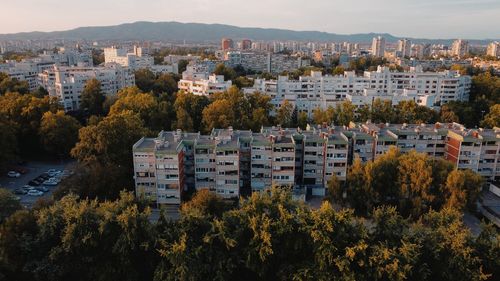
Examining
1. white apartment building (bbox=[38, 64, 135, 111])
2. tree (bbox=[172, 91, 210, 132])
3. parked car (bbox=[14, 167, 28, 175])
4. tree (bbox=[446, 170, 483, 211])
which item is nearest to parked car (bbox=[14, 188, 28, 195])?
parked car (bbox=[14, 167, 28, 175])

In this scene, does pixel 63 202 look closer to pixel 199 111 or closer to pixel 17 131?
pixel 17 131

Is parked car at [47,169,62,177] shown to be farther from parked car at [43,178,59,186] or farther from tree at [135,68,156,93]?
tree at [135,68,156,93]

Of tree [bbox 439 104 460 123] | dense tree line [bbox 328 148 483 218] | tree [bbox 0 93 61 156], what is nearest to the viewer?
dense tree line [bbox 328 148 483 218]

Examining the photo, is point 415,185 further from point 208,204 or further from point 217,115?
point 217,115

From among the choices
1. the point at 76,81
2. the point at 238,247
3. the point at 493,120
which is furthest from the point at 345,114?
the point at 76,81

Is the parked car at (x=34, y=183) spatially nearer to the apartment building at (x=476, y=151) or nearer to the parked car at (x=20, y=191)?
the parked car at (x=20, y=191)

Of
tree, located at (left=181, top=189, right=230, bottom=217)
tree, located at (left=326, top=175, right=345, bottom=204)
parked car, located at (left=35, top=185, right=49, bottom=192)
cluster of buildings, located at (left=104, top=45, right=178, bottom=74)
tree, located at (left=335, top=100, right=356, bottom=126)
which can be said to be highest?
cluster of buildings, located at (left=104, top=45, right=178, bottom=74)
